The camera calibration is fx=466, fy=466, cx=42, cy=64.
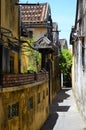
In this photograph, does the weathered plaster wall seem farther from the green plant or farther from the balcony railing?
the green plant

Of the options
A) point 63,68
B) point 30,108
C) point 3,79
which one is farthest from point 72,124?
point 63,68

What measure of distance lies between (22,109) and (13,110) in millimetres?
2304

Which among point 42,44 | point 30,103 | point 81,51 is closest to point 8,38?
point 30,103

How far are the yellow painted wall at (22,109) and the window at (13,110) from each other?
0.15 meters

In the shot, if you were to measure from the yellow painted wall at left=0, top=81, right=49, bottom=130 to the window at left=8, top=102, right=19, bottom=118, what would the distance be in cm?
15

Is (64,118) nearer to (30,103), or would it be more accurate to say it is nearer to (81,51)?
(81,51)

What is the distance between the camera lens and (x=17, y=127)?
1969 cm

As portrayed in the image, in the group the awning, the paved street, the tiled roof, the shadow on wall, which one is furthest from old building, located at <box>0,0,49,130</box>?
the tiled roof

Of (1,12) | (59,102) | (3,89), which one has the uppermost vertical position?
(1,12)

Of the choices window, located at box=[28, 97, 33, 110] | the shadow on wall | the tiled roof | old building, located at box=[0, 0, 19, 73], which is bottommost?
the shadow on wall

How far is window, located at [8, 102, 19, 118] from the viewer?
59.7 feet

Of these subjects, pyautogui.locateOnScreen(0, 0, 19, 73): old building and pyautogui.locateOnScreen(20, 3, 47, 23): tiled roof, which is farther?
pyautogui.locateOnScreen(20, 3, 47, 23): tiled roof

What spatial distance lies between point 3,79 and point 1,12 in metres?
6.22

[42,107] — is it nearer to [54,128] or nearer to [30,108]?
[54,128]
